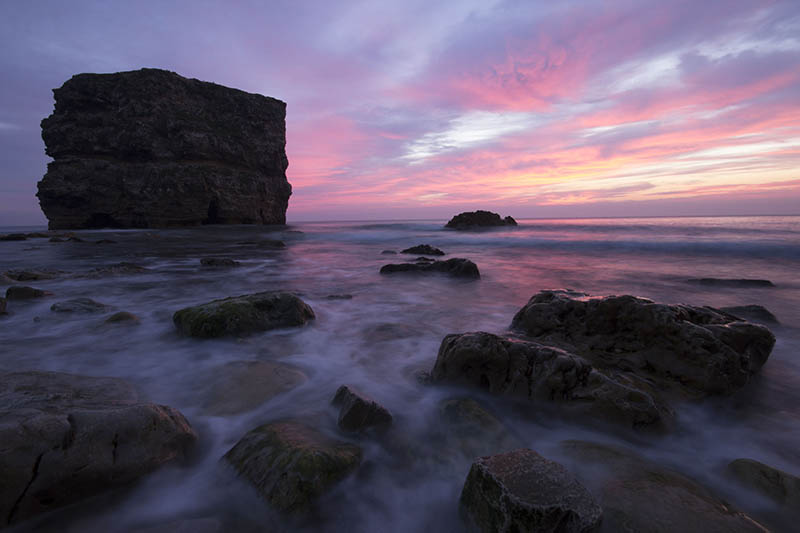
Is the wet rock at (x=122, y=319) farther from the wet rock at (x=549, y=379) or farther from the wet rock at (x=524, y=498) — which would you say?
the wet rock at (x=524, y=498)

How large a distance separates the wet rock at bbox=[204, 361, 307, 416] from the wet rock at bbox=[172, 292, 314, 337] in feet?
2.35

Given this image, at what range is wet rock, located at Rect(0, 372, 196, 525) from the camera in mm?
1362

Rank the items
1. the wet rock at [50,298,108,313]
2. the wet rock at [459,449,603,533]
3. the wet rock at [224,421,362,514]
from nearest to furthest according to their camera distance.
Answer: the wet rock at [459,449,603,533] → the wet rock at [224,421,362,514] → the wet rock at [50,298,108,313]

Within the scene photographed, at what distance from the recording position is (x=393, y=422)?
225 centimetres

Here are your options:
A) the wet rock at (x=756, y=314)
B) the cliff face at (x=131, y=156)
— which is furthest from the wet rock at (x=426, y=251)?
the cliff face at (x=131, y=156)

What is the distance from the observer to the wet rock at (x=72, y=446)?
136 cm

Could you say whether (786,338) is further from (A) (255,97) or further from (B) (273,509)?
(A) (255,97)

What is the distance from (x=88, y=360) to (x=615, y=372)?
14.6ft

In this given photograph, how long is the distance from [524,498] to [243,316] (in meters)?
3.29

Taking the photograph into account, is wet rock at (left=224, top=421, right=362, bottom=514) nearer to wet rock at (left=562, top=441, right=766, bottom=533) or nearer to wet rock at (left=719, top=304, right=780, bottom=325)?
wet rock at (left=562, top=441, right=766, bottom=533)

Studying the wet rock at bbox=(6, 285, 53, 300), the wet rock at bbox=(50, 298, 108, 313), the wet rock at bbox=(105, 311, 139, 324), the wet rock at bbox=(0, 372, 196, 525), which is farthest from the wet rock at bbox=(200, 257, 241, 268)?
the wet rock at bbox=(0, 372, 196, 525)

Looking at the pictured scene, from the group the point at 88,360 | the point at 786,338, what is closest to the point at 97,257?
the point at 88,360

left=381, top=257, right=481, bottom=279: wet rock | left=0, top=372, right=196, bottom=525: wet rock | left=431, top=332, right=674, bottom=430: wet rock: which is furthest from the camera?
left=381, top=257, right=481, bottom=279: wet rock

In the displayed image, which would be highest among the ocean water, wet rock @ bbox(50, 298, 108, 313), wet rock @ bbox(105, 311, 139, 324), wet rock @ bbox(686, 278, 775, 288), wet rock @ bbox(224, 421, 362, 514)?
wet rock @ bbox(50, 298, 108, 313)
